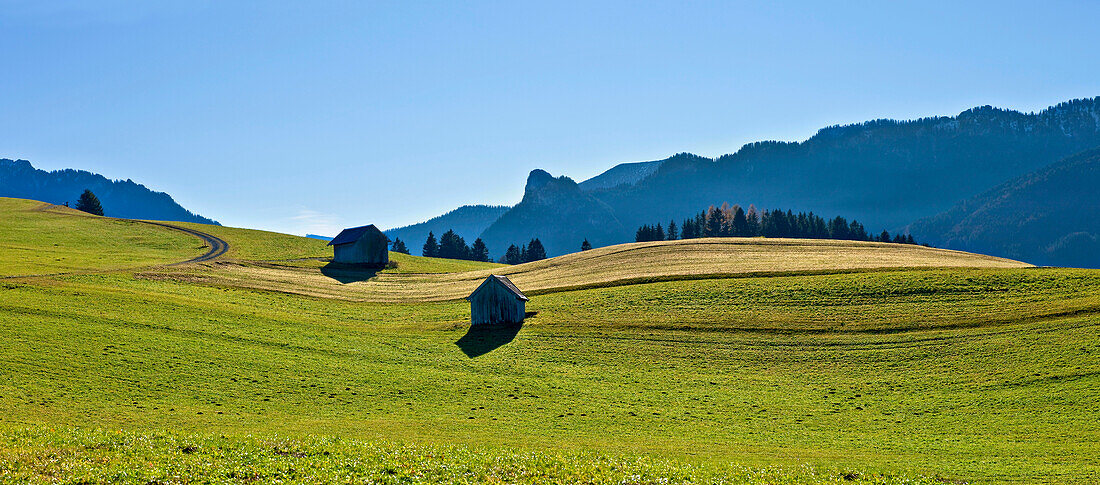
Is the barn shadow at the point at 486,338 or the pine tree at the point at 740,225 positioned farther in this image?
the pine tree at the point at 740,225

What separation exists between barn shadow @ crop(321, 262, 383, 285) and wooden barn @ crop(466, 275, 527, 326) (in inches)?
1350

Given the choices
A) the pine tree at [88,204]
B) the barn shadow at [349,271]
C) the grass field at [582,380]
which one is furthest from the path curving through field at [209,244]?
the pine tree at [88,204]

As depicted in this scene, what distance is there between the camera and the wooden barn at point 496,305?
66.4 metres

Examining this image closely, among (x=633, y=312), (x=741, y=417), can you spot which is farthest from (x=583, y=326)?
(x=741, y=417)

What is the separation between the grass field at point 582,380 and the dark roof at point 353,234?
32.3m

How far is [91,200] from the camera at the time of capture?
18462 cm

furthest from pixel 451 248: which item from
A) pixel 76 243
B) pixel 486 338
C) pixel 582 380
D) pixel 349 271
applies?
pixel 582 380

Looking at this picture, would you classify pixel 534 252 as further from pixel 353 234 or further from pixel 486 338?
pixel 486 338

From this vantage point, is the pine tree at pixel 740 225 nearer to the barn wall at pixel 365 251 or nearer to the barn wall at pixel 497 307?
the barn wall at pixel 365 251

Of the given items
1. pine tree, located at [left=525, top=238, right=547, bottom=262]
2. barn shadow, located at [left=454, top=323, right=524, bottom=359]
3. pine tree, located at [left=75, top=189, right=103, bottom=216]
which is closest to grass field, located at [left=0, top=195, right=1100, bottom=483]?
barn shadow, located at [left=454, top=323, right=524, bottom=359]

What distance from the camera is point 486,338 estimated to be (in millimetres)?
61562

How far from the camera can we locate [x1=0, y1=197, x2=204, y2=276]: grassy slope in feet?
287

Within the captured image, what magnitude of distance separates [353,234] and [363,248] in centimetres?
354

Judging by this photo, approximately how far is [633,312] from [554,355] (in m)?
13.0
